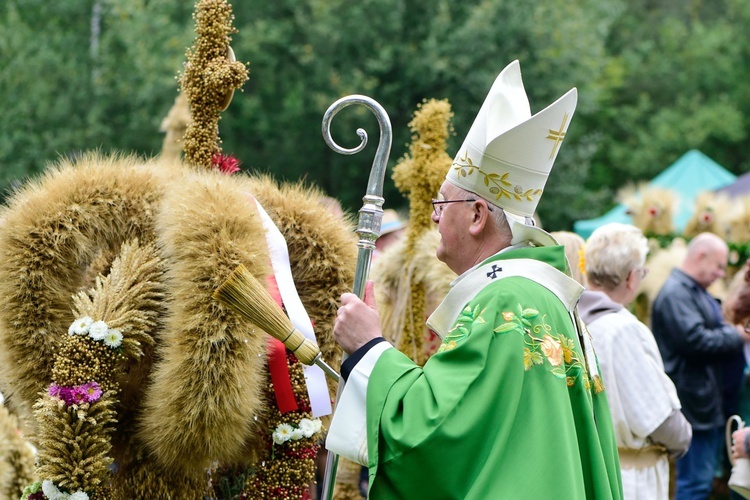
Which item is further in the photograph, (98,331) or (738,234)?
(738,234)

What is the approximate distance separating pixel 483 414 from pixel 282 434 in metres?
0.90

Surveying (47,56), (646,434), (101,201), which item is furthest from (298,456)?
(47,56)

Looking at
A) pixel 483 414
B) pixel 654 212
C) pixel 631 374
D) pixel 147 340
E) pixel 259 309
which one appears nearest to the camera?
pixel 483 414

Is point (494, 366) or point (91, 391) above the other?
point (494, 366)

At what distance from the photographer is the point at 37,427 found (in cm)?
298

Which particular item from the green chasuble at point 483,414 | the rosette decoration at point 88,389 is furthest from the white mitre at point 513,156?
the rosette decoration at point 88,389

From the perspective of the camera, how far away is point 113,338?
9.09 feet

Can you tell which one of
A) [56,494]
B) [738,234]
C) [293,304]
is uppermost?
[293,304]

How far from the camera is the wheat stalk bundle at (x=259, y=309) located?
2.69 meters

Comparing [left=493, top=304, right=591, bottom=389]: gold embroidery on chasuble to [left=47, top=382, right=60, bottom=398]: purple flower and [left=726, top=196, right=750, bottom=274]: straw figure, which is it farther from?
[left=726, top=196, right=750, bottom=274]: straw figure

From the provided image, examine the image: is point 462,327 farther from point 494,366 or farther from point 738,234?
Result: point 738,234

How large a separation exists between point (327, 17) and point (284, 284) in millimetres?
13865

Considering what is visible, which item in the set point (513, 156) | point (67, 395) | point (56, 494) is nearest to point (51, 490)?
point (56, 494)

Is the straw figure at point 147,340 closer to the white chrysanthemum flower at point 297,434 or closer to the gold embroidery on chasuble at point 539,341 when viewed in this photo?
the white chrysanthemum flower at point 297,434
